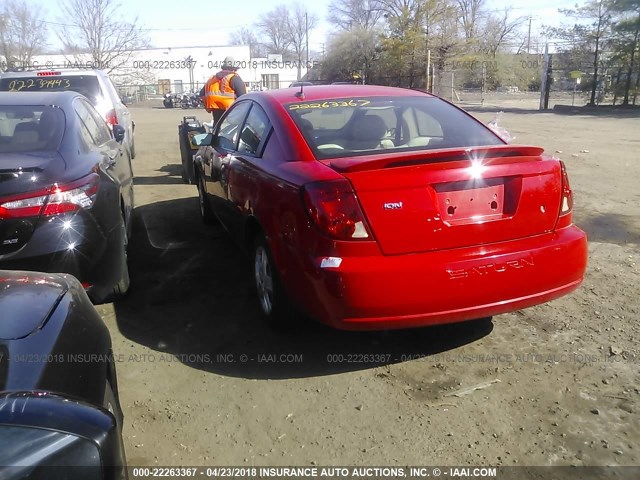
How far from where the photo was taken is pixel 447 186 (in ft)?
9.98

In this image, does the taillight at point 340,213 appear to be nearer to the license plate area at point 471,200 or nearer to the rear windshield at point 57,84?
the license plate area at point 471,200

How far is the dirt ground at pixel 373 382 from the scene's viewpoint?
2691 millimetres

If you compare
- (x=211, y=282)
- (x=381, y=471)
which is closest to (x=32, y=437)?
(x=381, y=471)

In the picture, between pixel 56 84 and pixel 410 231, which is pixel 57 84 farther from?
pixel 410 231

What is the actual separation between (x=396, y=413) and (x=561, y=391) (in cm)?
90

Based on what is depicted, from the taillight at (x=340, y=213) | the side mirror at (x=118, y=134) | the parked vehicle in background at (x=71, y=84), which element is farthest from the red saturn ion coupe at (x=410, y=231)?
the parked vehicle in background at (x=71, y=84)

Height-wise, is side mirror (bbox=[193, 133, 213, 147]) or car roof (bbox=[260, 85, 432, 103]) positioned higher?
car roof (bbox=[260, 85, 432, 103])

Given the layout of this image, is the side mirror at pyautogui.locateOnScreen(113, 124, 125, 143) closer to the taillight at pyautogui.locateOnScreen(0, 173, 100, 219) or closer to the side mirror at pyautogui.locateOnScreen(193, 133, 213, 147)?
the side mirror at pyautogui.locateOnScreen(193, 133, 213, 147)

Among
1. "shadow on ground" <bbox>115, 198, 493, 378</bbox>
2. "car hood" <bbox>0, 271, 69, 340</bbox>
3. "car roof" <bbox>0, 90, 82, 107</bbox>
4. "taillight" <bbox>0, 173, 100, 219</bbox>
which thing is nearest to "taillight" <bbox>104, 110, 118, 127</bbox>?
"car roof" <bbox>0, 90, 82, 107</bbox>

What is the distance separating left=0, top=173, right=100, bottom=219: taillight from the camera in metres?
3.45

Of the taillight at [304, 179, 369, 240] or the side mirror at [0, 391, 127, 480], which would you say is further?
the taillight at [304, 179, 369, 240]

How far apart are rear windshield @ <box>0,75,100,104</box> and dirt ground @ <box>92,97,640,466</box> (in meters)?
5.43

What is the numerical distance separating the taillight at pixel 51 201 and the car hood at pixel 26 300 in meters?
1.15

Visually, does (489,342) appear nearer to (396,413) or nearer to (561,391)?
(561,391)
